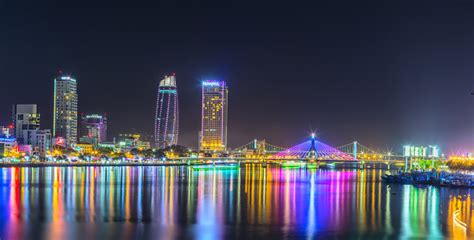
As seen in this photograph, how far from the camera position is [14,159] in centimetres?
7806

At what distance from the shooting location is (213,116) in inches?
4636

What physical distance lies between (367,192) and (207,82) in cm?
8895

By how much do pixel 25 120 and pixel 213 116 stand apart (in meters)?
34.7

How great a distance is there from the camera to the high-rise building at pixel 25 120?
305 ft

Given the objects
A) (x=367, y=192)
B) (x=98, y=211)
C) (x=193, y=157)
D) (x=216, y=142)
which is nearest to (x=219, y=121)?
(x=216, y=142)

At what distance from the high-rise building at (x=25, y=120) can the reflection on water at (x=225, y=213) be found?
63452 millimetres

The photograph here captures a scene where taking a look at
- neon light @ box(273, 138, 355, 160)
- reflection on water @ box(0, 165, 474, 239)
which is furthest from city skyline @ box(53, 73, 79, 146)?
reflection on water @ box(0, 165, 474, 239)

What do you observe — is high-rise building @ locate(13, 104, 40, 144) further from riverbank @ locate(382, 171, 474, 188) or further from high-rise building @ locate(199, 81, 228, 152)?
riverbank @ locate(382, 171, 474, 188)

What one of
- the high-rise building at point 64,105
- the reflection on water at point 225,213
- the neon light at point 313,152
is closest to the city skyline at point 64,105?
the high-rise building at point 64,105

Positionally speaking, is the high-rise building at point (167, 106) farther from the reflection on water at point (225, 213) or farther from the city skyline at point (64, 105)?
the reflection on water at point (225, 213)

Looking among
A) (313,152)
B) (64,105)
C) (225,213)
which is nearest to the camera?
(225,213)

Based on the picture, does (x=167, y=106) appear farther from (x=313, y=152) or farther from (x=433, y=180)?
(x=433, y=180)

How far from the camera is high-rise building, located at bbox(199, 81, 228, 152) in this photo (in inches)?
4550

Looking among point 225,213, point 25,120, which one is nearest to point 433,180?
point 225,213
